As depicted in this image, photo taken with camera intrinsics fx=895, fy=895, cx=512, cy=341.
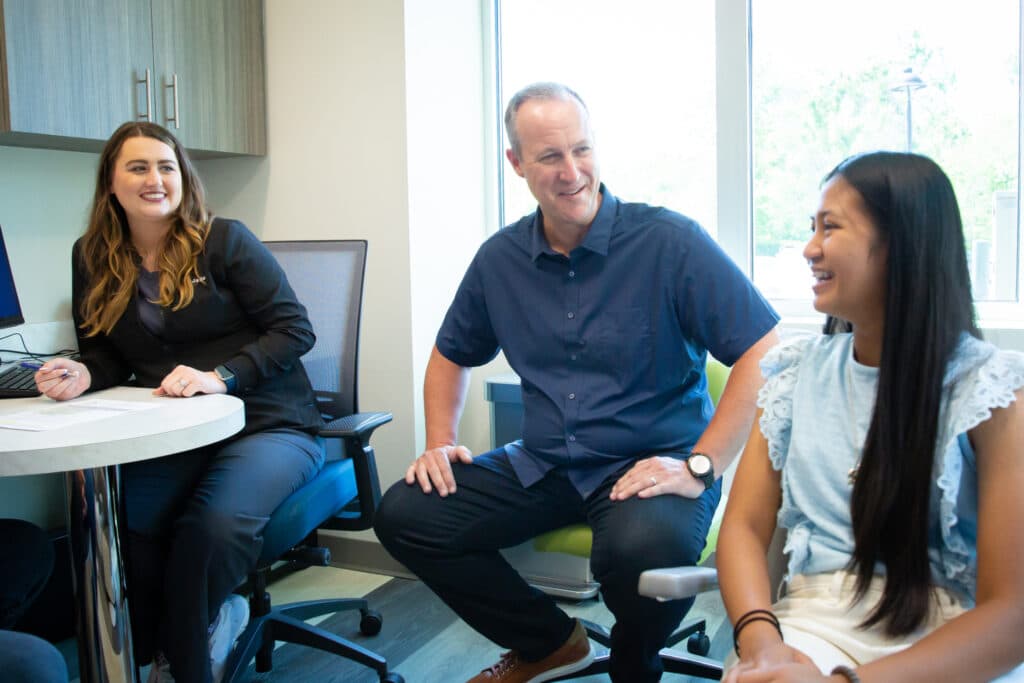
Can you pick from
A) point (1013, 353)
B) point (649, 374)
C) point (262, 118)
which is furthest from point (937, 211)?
point (262, 118)

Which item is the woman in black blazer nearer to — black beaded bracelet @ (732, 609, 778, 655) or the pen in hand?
the pen in hand

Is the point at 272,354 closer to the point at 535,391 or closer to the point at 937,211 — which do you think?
the point at 535,391

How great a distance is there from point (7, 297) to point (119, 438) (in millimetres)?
1245

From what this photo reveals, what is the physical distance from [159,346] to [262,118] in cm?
120

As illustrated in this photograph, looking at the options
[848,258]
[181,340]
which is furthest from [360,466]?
[848,258]

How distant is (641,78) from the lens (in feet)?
9.44

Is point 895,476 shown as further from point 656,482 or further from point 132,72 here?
point 132,72

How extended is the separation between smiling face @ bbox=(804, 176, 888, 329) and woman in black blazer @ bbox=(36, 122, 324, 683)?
1150 mm

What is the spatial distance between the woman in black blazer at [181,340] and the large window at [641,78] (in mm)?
1287

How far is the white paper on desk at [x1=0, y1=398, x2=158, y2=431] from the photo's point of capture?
1.48 metres

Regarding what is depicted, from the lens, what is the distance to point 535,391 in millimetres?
1873

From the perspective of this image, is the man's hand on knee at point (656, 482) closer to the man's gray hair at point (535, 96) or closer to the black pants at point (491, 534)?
the black pants at point (491, 534)

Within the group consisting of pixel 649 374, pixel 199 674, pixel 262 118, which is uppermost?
pixel 262 118

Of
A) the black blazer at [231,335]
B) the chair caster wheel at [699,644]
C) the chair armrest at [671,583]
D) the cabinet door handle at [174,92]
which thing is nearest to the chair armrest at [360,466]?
the black blazer at [231,335]
